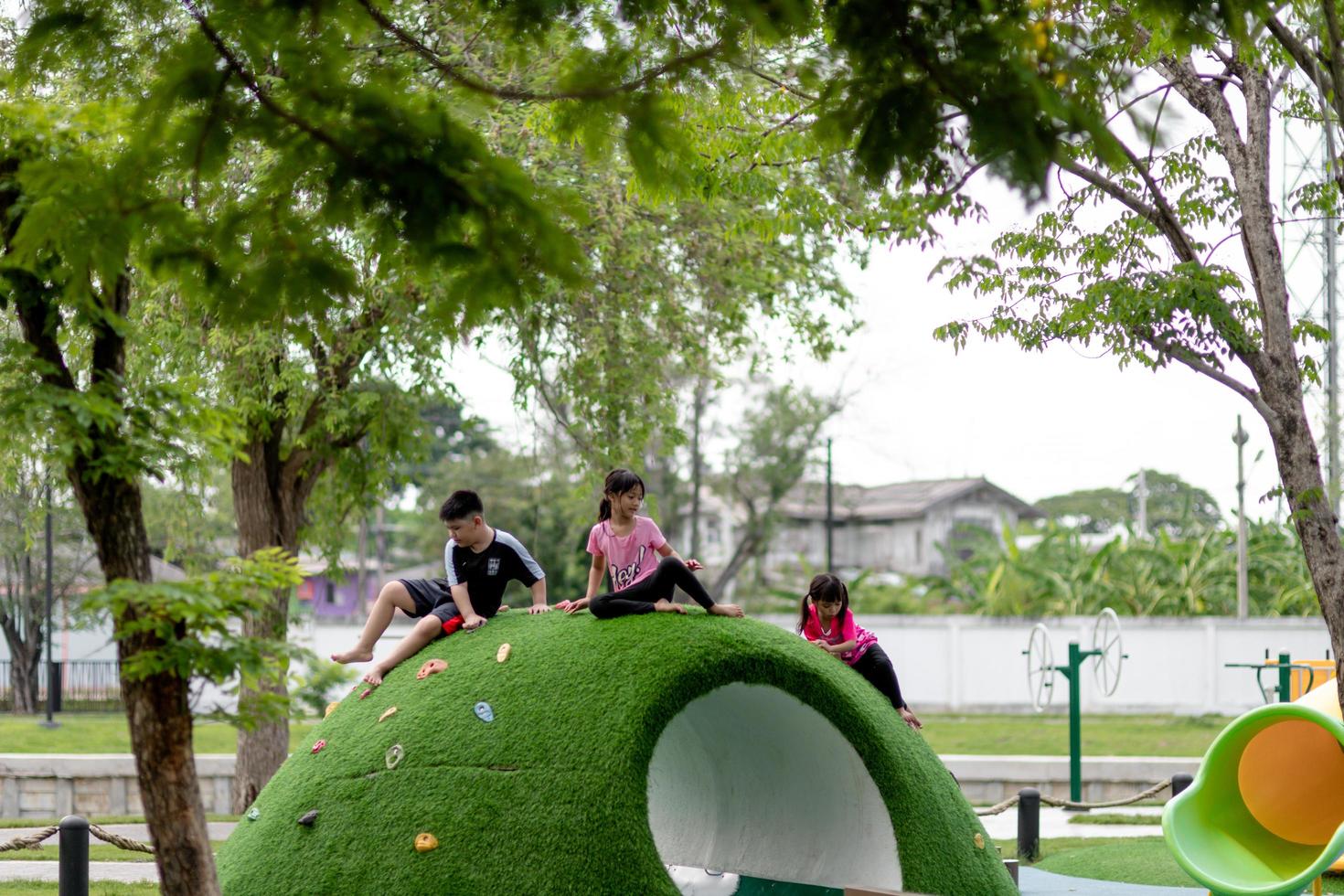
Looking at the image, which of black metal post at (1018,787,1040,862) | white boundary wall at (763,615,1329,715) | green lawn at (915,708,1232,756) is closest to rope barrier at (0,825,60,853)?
black metal post at (1018,787,1040,862)

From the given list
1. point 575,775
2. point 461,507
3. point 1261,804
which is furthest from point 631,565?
Result: point 1261,804

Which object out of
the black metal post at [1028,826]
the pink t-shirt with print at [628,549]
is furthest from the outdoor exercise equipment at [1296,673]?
the pink t-shirt with print at [628,549]

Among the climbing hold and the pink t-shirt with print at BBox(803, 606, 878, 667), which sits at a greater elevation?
the pink t-shirt with print at BBox(803, 606, 878, 667)

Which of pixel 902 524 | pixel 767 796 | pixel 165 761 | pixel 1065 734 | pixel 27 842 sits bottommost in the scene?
pixel 1065 734

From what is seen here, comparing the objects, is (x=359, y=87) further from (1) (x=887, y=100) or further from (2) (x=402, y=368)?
(2) (x=402, y=368)

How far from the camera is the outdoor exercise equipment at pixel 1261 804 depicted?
7816mm

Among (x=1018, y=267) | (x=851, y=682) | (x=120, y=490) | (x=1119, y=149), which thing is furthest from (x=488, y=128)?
(x=1119, y=149)

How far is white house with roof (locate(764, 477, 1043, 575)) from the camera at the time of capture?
160ft

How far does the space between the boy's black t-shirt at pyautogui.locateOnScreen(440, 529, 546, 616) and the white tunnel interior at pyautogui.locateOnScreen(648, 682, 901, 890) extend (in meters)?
1.13

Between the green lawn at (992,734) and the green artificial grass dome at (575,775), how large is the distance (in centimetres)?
1079

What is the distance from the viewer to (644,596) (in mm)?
6672

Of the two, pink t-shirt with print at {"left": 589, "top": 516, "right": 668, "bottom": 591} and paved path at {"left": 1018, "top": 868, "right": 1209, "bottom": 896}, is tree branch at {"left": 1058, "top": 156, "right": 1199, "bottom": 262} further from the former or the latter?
paved path at {"left": 1018, "top": 868, "right": 1209, "bottom": 896}

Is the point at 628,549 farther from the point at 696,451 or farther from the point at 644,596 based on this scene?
the point at 696,451

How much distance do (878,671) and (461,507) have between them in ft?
7.60
